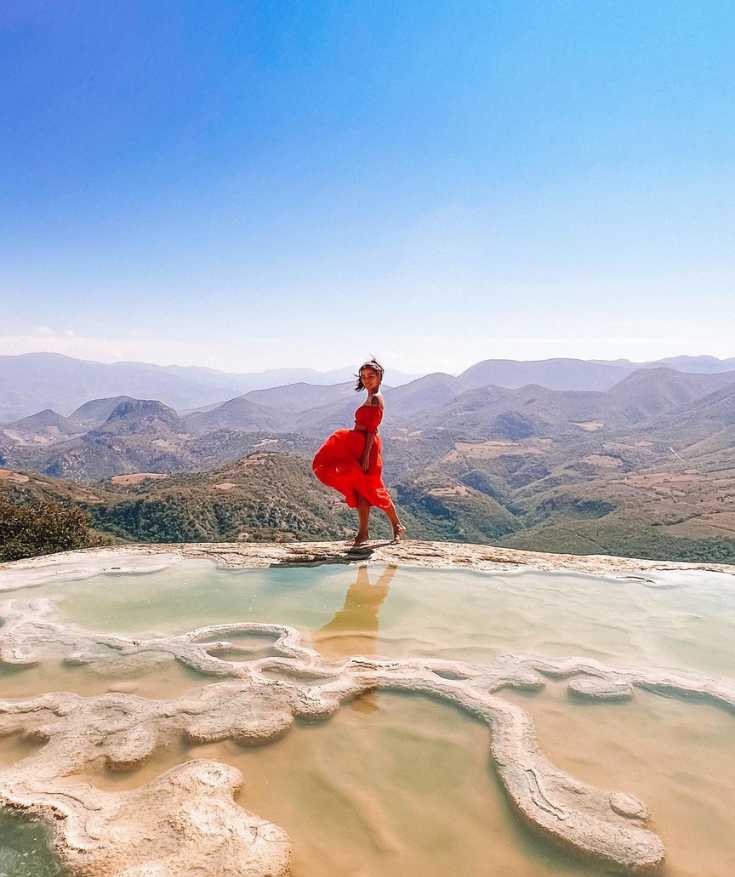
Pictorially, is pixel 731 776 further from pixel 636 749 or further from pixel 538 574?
pixel 538 574

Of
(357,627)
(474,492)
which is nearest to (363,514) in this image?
(357,627)

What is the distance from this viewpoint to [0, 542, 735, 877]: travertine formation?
2.54 m

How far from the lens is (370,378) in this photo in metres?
7.64

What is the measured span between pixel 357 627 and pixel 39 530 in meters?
15.3

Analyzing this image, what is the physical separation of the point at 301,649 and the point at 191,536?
52.4m

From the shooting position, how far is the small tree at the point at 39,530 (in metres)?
15.4

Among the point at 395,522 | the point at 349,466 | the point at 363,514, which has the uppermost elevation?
the point at 349,466

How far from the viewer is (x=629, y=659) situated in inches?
185

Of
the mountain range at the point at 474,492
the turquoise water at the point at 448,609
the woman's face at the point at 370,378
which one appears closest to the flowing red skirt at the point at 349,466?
the woman's face at the point at 370,378

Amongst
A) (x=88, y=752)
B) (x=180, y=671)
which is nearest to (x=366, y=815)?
(x=88, y=752)

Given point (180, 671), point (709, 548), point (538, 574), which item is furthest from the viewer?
point (709, 548)

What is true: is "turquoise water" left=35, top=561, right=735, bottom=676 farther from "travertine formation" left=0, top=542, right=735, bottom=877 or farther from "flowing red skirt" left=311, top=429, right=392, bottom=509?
"flowing red skirt" left=311, top=429, right=392, bottom=509

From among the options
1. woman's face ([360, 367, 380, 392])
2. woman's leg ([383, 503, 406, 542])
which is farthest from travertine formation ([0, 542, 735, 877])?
woman's face ([360, 367, 380, 392])

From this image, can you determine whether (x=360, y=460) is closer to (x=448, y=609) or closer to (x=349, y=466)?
(x=349, y=466)
